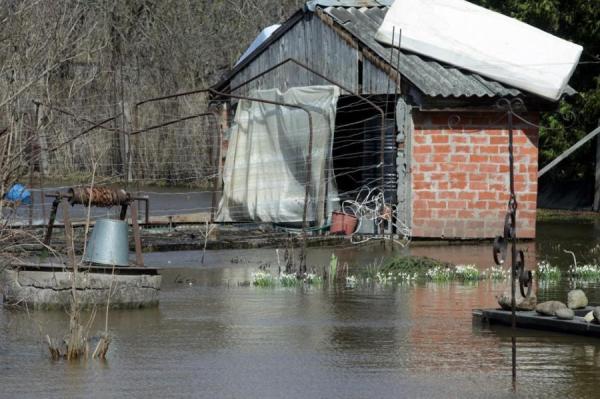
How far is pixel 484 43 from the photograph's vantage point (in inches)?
839

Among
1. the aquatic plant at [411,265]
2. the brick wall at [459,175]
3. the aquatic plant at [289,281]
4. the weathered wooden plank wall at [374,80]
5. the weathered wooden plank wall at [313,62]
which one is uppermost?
the weathered wooden plank wall at [313,62]

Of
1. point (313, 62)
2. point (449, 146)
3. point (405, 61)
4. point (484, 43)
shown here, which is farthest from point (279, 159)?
point (484, 43)

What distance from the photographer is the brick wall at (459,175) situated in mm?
20953

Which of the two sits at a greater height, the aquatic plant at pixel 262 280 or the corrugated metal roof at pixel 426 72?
the corrugated metal roof at pixel 426 72

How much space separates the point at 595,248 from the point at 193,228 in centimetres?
699

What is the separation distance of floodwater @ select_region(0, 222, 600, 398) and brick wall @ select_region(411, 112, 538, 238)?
221 inches

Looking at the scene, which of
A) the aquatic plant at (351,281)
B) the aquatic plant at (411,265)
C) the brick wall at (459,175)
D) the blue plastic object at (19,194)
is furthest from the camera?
the brick wall at (459,175)

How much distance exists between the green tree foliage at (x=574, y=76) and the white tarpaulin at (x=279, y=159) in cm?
614

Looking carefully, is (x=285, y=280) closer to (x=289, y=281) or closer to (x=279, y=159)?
(x=289, y=281)

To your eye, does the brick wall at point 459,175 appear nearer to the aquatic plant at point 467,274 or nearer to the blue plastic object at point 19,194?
the aquatic plant at point 467,274

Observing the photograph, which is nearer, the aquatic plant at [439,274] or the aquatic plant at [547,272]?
the aquatic plant at [439,274]

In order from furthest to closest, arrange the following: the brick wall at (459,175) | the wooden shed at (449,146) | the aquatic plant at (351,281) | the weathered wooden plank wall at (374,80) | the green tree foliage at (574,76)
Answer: the green tree foliage at (574,76), the weathered wooden plank wall at (374,80), the brick wall at (459,175), the wooden shed at (449,146), the aquatic plant at (351,281)

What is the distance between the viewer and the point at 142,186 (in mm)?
34219

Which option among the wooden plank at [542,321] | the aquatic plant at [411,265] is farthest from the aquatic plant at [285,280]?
the wooden plank at [542,321]
